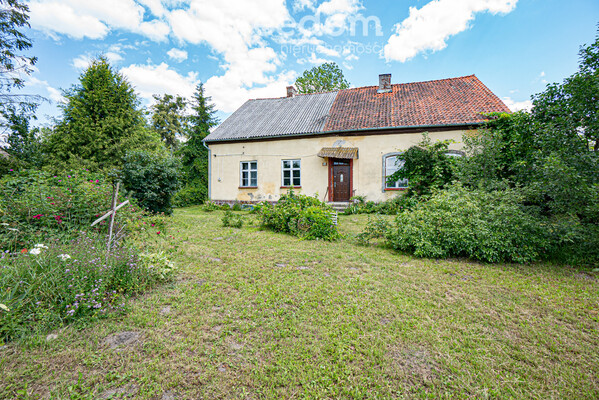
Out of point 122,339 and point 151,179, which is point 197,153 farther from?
point 122,339

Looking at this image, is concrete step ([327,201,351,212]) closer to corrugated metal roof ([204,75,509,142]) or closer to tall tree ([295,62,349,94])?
corrugated metal roof ([204,75,509,142])

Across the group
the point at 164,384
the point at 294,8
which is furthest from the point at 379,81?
the point at 164,384

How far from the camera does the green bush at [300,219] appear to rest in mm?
6520

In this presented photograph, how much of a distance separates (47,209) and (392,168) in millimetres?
11955

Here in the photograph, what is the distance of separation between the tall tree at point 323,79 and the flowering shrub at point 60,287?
86.1ft

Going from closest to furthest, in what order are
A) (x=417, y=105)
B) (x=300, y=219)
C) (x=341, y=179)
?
1. (x=300, y=219)
2. (x=417, y=105)
3. (x=341, y=179)

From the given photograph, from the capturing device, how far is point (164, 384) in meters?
1.87

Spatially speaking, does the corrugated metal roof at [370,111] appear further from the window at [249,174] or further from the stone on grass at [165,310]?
the stone on grass at [165,310]

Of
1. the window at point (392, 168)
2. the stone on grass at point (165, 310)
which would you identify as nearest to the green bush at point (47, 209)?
the stone on grass at point (165, 310)

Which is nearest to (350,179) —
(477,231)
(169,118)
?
(477,231)

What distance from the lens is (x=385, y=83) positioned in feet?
49.2

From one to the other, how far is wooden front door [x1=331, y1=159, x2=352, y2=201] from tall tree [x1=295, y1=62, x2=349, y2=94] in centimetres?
1617

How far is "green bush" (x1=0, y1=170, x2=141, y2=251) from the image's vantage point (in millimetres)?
3986

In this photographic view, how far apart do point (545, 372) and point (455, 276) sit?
210 centimetres
